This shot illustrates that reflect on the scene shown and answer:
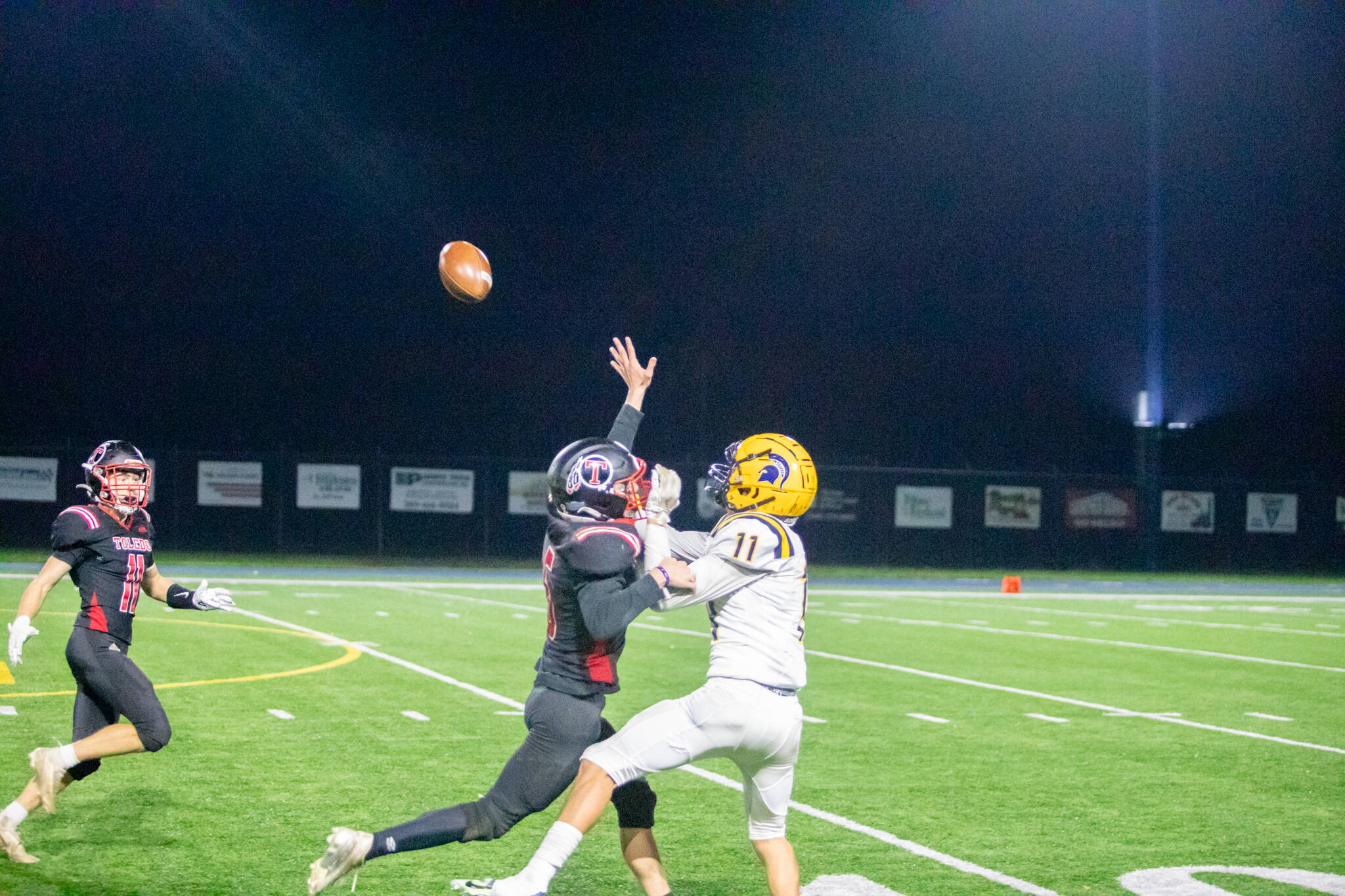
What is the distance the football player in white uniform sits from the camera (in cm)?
434

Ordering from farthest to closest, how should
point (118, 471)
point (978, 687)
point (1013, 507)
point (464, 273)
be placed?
point (1013, 507)
point (978, 687)
point (464, 273)
point (118, 471)

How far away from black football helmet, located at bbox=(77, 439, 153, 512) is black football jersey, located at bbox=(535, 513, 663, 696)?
247 cm

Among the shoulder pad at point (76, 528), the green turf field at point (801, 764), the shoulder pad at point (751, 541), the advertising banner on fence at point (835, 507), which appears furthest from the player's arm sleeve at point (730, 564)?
the advertising banner on fence at point (835, 507)

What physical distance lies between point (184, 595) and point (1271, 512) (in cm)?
3855

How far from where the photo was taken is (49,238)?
3725 cm

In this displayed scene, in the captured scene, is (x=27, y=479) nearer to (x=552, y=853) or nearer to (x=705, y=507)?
(x=705, y=507)

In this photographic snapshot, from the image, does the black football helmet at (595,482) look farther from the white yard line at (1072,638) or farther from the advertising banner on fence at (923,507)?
the advertising banner on fence at (923,507)

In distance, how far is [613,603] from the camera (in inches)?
171

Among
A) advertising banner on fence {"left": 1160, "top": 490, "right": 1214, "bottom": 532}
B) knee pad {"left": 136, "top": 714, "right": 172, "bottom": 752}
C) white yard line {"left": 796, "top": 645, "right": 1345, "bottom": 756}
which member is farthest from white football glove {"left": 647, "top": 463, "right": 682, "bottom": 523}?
advertising banner on fence {"left": 1160, "top": 490, "right": 1214, "bottom": 532}

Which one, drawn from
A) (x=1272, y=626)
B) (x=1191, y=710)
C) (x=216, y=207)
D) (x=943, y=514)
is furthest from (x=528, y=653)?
(x=216, y=207)

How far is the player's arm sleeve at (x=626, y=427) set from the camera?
16.8 feet

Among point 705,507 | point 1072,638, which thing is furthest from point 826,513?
point 1072,638

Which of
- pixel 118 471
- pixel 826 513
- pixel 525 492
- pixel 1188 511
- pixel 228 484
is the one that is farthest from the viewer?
pixel 1188 511

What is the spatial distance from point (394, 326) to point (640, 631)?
26042 mm
